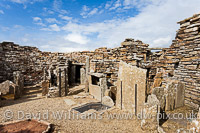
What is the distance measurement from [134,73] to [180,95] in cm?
331

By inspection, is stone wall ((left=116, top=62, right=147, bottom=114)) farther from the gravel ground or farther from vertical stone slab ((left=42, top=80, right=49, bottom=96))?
vertical stone slab ((left=42, top=80, right=49, bottom=96))

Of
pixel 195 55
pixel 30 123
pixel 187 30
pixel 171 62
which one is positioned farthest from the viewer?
pixel 171 62

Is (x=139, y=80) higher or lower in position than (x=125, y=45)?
lower

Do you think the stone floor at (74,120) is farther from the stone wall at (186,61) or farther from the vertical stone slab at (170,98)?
the stone wall at (186,61)

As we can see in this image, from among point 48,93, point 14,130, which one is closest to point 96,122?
point 14,130

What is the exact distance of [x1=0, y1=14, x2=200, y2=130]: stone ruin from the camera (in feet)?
17.7

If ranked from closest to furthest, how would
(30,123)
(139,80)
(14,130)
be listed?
1. (14,130)
2. (30,123)
3. (139,80)

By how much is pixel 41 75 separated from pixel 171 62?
12.6 meters

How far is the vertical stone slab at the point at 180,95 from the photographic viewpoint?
6026 millimetres

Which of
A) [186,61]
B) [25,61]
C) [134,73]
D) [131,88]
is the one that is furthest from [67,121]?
[25,61]

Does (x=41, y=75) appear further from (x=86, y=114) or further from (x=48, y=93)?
(x=86, y=114)

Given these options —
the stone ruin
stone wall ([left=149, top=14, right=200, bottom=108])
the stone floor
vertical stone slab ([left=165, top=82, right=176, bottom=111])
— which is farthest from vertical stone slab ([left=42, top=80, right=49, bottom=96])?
stone wall ([left=149, top=14, right=200, bottom=108])

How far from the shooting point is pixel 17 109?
5.71 m

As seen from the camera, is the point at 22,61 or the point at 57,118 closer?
the point at 57,118
